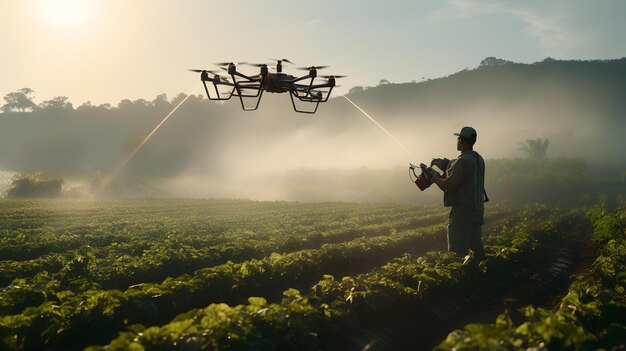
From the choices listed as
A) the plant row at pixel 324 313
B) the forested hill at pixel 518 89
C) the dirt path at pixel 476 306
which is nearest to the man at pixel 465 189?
the plant row at pixel 324 313

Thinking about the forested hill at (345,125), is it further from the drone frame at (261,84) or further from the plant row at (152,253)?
the drone frame at (261,84)

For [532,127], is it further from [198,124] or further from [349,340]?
[349,340]

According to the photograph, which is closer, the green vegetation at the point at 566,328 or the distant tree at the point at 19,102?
the green vegetation at the point at 566,328

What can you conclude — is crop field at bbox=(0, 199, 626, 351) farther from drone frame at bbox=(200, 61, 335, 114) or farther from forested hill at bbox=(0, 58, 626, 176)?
forested hill at bbox=(0, 58, 626, 176)

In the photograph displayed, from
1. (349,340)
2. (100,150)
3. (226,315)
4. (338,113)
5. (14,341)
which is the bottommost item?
(349,340)

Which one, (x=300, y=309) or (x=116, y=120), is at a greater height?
(x=116, y=120)

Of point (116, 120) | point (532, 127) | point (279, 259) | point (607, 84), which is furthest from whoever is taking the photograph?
point (116, 120)

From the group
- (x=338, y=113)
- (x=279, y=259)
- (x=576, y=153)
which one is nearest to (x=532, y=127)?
(x=576, y=153)
